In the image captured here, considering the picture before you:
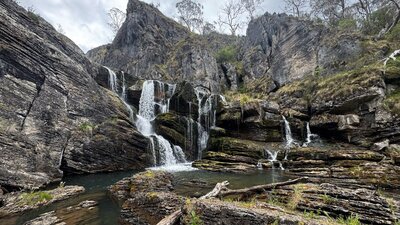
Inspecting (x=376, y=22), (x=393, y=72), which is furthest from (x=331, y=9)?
(x=393, y=72)

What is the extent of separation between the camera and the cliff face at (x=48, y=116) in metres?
16.6

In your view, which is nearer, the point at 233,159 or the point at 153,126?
the point at 233,159

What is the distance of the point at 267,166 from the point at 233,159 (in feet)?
11.0

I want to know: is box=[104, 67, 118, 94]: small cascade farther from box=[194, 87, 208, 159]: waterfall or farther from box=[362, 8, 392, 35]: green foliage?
box=[362, 8, 392, 35]: green foliage

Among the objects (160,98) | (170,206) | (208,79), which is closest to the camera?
(170,206)

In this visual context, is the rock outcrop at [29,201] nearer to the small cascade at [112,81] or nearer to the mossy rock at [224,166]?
the mossy rock at [224,166]

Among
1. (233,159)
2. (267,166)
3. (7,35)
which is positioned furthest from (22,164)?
(267,166)

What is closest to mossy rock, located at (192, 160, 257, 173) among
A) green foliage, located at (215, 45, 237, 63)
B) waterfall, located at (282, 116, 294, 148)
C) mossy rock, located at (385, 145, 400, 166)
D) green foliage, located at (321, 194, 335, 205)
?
waterfall, located at (282, 116, 294, 148)

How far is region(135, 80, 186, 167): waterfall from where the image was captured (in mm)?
26391

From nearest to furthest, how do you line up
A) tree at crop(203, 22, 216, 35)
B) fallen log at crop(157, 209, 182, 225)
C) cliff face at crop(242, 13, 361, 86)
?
fallen log at crop(157, 209, 182, 225), cliff face at crop(242, 13, 361, 86), tree at crop(203, 22, 216, 35)

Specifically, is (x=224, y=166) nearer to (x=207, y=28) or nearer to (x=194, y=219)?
(x=194, y=219)

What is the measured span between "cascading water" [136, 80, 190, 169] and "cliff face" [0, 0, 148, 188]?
1647mm

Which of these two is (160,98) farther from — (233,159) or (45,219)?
(45,219)

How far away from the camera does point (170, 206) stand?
7297mm
